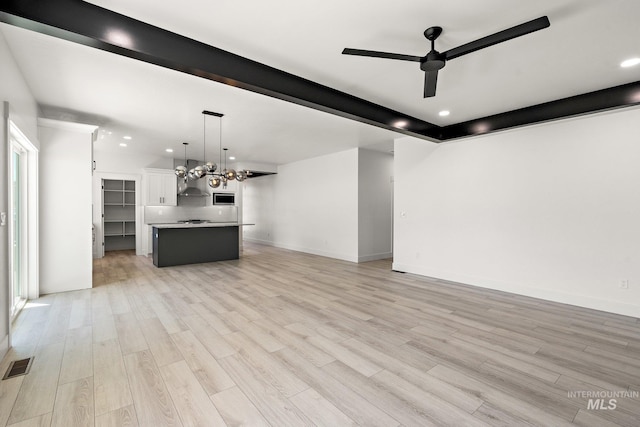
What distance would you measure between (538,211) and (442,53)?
3.26 m

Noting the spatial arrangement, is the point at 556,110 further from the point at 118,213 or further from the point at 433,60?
the point at 118,213

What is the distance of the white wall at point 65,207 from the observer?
172 inches

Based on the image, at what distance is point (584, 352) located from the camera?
107 inches

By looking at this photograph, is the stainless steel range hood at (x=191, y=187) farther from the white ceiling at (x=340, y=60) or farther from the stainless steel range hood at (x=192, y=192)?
the white ceiling at (x=340, y=60)

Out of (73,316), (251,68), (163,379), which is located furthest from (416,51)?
(73,316)

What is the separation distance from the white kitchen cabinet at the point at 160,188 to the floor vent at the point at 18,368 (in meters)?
6.37

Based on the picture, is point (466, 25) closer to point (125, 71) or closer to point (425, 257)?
point (125, 71)

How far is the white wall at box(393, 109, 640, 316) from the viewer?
3750mm

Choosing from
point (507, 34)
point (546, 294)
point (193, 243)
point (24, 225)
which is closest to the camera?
point (507, 34)

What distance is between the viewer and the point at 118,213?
8.94m

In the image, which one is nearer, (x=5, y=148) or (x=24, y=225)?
(x=5, y=148)

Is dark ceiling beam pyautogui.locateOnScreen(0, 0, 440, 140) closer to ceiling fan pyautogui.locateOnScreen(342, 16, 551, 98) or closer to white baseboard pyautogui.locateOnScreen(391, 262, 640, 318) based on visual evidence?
ceiling fan pyautogui.locateOnScreen(342, 16, 551, 98)

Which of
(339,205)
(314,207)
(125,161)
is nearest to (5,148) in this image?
(339,205)

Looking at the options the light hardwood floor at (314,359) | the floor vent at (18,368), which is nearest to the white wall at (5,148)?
the floor vent at (18,368)
